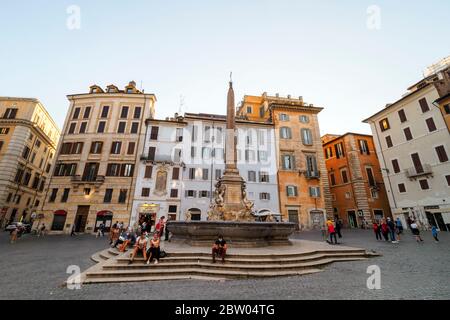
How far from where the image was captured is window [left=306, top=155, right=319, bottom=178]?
25.8 metres

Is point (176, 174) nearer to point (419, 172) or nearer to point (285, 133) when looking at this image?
point (285, 133)

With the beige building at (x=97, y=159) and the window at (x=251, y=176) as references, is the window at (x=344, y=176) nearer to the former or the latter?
the window at (x=251, y=176)

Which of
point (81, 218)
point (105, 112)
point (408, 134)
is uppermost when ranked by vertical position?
point (105, 112)

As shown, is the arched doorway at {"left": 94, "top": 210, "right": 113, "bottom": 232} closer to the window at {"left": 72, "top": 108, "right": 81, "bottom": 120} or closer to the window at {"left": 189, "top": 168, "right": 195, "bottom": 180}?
the window at {"left": 189, "top": 168, "right": 195, "bottom": 180}

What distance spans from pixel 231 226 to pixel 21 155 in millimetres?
33356

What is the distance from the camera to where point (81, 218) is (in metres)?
23.1

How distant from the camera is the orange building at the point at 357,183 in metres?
26.0

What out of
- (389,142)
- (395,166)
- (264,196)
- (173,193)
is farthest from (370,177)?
(173,193)

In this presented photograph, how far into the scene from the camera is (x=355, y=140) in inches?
1128

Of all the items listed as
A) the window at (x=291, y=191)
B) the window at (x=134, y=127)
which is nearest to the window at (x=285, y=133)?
the window at (x=291, y=191)

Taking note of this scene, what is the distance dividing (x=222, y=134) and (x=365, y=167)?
1955 centimetres

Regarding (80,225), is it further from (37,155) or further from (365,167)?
A: (365,167)

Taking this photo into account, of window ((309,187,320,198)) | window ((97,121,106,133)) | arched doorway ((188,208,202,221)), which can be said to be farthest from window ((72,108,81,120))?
window ((309,187,320,198))
